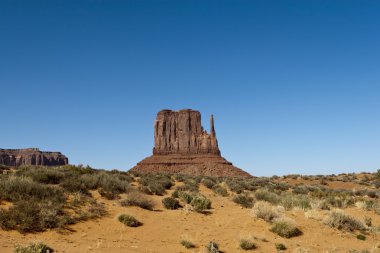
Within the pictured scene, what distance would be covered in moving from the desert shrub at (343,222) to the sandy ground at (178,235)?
0.42 m

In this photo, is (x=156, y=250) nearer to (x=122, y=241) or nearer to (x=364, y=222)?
(x=122, y=241)

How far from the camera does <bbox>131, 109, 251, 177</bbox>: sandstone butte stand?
298 feet

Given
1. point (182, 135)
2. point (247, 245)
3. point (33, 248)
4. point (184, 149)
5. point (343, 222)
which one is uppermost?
point (182, 135)

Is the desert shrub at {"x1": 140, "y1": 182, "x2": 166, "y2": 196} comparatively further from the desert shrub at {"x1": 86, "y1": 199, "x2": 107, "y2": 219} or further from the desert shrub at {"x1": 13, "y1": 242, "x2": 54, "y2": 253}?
the desert shrub at {"x1": 13, "y1": 242, "x2": 54, "y2": 253}

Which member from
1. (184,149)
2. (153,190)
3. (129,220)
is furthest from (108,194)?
(184,149)

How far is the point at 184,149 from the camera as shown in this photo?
366ft

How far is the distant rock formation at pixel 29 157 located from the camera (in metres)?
143

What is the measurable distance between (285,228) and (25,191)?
11.4m

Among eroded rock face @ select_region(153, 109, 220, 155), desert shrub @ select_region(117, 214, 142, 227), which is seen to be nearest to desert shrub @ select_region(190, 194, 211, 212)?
desert shrub @ select_region(117, 214, 142, 227)

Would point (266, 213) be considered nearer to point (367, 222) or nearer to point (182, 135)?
point (367, 222)

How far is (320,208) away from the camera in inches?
803

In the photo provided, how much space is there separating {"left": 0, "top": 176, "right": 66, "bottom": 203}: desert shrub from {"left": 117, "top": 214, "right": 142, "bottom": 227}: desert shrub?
2.73m

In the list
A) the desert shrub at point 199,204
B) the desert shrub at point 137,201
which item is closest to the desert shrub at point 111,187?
the desert shrub at point 137,201

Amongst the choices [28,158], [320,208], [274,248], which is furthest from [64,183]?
[28,158]
